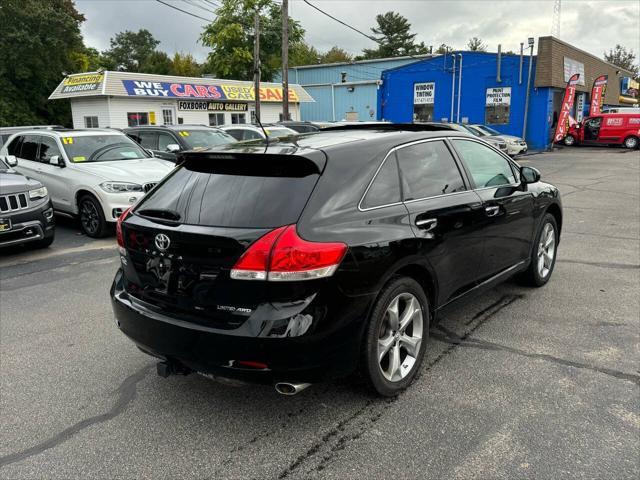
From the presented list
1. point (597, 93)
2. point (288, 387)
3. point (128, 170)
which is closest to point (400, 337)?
point (288, 387)

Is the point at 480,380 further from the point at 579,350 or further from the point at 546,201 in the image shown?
the point at 546,201

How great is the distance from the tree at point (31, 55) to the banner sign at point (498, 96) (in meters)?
27.9

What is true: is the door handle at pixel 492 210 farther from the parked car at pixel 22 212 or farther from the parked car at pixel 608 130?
the parked car at pixel 608 130

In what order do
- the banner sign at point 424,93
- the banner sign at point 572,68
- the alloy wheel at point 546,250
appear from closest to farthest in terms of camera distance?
the alloy wheel at point 546,250, the banner sign at point 572,68, the banner sign at point 424,93

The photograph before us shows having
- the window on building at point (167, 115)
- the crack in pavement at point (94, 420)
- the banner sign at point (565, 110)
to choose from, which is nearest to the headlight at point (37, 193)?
the crack in pavement at point (94, 420)

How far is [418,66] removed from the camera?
3359 cm

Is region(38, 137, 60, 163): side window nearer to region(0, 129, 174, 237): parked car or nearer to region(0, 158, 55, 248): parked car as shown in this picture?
region(0, 129, 174, 237): parked car

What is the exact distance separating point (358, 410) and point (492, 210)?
1.99 m

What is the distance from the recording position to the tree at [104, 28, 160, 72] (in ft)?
297

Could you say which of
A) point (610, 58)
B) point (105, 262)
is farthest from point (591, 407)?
point (610, 58)

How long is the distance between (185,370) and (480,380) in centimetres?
192

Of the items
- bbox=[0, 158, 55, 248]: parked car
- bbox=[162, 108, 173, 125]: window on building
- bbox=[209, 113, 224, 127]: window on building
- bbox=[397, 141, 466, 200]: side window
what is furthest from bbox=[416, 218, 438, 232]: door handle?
bbox=[209, 113, 224, 127]: window on building

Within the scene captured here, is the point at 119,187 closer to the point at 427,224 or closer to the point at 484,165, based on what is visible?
the point at 484,165

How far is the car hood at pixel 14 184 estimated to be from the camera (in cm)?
682
